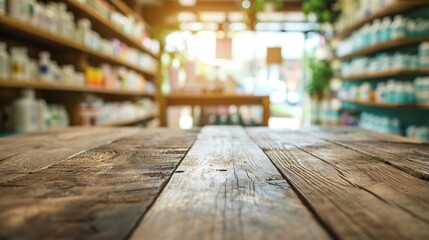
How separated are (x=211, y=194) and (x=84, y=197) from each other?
0.20m

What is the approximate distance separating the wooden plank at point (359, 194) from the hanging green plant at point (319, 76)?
528 cm

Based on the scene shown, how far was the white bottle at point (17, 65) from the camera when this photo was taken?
1.92 meters

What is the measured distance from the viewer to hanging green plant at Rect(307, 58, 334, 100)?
19.5 feet

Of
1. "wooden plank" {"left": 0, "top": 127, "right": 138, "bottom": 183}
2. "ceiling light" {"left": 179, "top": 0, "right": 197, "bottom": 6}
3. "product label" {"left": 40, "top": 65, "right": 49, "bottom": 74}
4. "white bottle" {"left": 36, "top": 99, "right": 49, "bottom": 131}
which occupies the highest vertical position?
"ceiling light" {"left": 179, "top": 0, "right": 197, "bottom": 6}

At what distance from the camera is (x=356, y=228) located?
0.43 metres

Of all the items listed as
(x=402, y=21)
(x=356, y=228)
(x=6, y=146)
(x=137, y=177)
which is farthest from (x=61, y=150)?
(x=402, y=21)

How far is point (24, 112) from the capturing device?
83.5 inches

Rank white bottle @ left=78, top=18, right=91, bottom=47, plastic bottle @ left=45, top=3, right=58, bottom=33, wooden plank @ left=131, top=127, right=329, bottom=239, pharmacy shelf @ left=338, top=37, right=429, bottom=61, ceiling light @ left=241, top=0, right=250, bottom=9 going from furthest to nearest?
ceiling light @ left=241, top=0, right=250, bottom=9 < pharmacy shelf @ left=338, top=37, right=429, bottom=61 < white bottle @ left=78, top=18, right=91, bottom=47 < plastic bottle @ left=45, top=3, right=58, bottom=33 < wooden plank @ left=131, top=127, right=329, bottom=239

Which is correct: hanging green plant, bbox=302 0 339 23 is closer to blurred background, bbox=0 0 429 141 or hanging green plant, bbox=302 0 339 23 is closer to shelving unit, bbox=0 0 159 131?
blurred background, bbox=0 0 429 141

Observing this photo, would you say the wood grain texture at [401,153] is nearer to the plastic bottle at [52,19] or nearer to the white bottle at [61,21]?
the plastic bottle at [52,19]

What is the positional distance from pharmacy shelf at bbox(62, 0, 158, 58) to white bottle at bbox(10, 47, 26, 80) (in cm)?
67

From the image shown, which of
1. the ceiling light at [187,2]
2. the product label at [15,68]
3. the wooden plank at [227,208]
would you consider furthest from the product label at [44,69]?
the ceiling light at [187,2]

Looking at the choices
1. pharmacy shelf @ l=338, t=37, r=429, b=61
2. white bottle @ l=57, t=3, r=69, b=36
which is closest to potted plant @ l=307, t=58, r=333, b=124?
pharmacy shelf @ l=338, t=37, r=429, b=61

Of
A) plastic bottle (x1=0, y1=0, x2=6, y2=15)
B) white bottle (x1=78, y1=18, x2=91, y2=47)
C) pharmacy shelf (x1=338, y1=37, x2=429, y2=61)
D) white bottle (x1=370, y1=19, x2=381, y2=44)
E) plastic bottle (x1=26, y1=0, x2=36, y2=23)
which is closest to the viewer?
plastic bottle (x1=0, y1=0, x2=6, y2=15)
